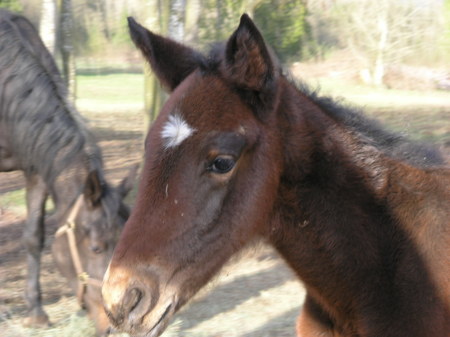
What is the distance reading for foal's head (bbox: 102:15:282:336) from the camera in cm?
213

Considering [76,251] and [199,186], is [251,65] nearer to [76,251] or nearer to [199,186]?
[199,186]

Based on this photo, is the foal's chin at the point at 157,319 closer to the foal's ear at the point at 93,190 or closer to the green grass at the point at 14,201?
the foal's ear at the point at 93,190

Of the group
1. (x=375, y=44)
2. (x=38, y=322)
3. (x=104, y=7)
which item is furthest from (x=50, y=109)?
(x=375, y=44)

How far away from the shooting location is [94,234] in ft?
16.1

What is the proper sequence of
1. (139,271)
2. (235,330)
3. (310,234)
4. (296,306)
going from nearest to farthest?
1. (139,271)
2. (310,234)
3. (235,330)
4. (296,306)

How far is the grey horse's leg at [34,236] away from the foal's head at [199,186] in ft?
12.6

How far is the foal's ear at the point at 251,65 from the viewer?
86.0 inches

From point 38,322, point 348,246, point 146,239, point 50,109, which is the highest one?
point 146,239

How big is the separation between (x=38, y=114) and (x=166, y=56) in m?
3.20

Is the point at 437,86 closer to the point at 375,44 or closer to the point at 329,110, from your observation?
the point at 375,44

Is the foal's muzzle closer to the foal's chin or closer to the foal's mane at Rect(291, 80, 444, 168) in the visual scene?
the foal's chin

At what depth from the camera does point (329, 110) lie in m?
2.56

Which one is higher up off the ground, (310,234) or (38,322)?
(310,234)

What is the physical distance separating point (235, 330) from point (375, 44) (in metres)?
18.7
